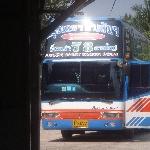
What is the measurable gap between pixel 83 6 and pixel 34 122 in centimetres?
128

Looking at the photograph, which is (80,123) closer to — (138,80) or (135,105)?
(135,105)

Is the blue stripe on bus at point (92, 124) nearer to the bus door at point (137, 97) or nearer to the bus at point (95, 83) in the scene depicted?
the bus at point (95, 83)

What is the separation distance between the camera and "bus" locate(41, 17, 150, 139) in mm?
17438

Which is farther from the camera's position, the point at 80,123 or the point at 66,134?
the point at 66,134

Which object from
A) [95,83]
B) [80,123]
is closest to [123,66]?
[95,83]

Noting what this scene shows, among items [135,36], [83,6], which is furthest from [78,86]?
[83,6]

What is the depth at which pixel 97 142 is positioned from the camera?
18.2 metres

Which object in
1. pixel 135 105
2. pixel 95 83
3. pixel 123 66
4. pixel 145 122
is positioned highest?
pixel 123 66

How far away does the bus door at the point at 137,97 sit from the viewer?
17.7 meters

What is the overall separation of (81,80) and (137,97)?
1.76 m

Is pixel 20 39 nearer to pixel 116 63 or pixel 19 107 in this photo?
pixel 19 107

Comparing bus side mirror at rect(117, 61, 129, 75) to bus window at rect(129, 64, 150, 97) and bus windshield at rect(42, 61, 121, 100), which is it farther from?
bus window at rect(129, 64, 150, 97)

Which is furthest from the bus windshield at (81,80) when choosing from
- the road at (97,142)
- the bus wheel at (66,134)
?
the bus wheel at (66,134)

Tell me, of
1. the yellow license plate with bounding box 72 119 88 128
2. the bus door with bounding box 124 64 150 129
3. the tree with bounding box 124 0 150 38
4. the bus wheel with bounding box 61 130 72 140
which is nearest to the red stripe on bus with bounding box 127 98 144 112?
the bus door with bounding box 124 64 150 129
